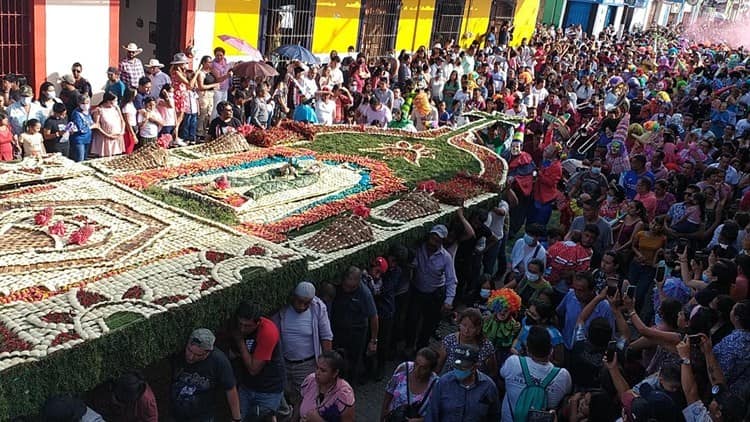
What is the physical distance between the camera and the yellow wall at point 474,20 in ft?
88.0

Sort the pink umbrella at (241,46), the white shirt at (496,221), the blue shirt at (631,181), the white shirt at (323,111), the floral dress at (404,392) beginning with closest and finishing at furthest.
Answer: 1. the floral dress at (404,392)
2. the white shirt at (496,221)
3. the blue shirt at (631,181)
4. the white shirt at (323,111)
5. the pink umbrella at (241,46)

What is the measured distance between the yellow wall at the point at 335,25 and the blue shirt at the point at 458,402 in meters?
15.4

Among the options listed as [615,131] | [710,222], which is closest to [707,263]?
[710,222]

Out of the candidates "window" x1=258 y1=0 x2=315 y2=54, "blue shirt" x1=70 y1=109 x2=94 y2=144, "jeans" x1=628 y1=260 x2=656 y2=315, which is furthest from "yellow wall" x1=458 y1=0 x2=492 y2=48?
"jeans" x1=628 y1=260 x2=656 y2=315

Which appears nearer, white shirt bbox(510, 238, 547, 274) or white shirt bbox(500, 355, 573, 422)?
white shirt bbox(500, 355, 573, 422)

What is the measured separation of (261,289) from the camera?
6.52m

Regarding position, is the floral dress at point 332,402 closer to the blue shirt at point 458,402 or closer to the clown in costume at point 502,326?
the blue shirt at point 458,402

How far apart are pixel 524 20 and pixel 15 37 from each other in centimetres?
2333

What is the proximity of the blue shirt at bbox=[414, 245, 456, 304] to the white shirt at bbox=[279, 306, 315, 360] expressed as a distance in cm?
195

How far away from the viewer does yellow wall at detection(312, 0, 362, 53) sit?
19328 mm

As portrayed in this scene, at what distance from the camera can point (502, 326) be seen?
6.29 meters

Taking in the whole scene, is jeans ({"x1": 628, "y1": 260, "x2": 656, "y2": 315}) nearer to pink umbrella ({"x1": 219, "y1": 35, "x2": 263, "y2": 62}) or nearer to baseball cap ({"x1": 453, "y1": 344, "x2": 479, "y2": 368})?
baseball cap ({"x1": 453, "y1": 344, "x2": 479, "y2": 368})

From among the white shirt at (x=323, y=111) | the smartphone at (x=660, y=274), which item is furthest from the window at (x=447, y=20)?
the smartphone at (x=660, y=274)

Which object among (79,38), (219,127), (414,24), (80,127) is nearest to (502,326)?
(219,127)
